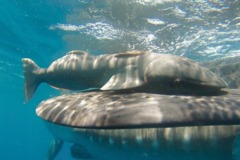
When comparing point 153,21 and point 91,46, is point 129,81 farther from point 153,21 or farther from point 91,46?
point 91,46

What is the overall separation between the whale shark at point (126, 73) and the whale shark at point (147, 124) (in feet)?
1.66

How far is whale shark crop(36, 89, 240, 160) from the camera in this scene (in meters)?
2.86

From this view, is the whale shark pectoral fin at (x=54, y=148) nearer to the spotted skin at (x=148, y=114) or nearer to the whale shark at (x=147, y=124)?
the whale shark at (x=147, y=124)

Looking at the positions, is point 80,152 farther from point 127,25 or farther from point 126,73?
point 127,25

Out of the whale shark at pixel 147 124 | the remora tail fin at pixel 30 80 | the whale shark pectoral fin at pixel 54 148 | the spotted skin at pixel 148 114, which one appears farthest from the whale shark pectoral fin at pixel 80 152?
the whale shark pectoral fin at pixel 54 148

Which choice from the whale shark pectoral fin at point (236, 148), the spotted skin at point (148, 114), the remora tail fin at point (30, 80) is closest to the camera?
the spotted skin at point (148, 114)

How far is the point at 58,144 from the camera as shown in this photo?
9.66 metres

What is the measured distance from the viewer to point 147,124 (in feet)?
8.99

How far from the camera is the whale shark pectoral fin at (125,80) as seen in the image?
16.1ft

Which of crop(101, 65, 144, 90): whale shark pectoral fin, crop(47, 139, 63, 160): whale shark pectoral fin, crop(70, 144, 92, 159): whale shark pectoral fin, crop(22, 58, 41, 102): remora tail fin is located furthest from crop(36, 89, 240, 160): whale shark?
crop(47, 139, 63, 160): whale shark pectoral fin

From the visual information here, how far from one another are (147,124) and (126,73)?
2.81 meters

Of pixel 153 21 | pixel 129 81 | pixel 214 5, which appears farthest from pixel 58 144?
pixel 214 5

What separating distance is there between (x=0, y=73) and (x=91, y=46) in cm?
2277

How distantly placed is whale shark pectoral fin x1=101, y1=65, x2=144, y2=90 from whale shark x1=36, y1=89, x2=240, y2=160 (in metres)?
0.25
